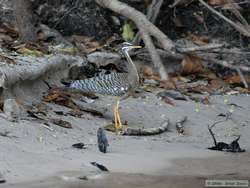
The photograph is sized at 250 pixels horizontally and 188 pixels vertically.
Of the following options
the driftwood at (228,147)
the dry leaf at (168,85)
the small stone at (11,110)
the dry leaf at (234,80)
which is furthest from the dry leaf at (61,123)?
the dry leaf at (234,80)

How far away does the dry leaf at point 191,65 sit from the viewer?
36.7 feet

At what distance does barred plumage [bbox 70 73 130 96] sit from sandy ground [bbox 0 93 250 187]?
33 centimetres

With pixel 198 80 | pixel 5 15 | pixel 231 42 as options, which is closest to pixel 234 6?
pixel 231 42

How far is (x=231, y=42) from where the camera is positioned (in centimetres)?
1240

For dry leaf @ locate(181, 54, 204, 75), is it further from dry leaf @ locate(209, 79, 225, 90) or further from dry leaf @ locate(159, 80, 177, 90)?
dry leaf @ locate(159, 80, 177, 90)

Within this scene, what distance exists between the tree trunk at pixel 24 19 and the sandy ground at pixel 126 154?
77.1 inches

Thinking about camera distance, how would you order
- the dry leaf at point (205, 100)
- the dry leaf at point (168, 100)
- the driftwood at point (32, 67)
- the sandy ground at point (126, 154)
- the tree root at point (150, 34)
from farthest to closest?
1. the tree root at point (150, 34)
2. the dry leaf at point (205, 100)
3. the dry leaf at point (168, 100)
4. the driftwood at point (32, 67)
5. the sandy ground at point (126, 154)

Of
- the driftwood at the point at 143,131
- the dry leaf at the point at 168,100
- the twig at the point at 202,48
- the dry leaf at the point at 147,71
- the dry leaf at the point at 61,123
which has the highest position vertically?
the twig at the point at 202,48

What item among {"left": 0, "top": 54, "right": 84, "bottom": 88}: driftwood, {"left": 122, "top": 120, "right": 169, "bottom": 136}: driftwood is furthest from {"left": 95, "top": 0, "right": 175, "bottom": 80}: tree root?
{"left": 122, "top": 120, "right": 169, "bottom": 136}: driftwood

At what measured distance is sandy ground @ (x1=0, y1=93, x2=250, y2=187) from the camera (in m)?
5.99

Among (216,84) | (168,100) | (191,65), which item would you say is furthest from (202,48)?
(168,100)

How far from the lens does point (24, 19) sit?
10.5 m

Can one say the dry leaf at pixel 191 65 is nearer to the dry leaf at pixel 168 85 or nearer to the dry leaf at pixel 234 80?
the dry leaf at pixel 234 80

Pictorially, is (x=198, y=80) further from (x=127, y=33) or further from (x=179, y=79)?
(x=127, y=33)
